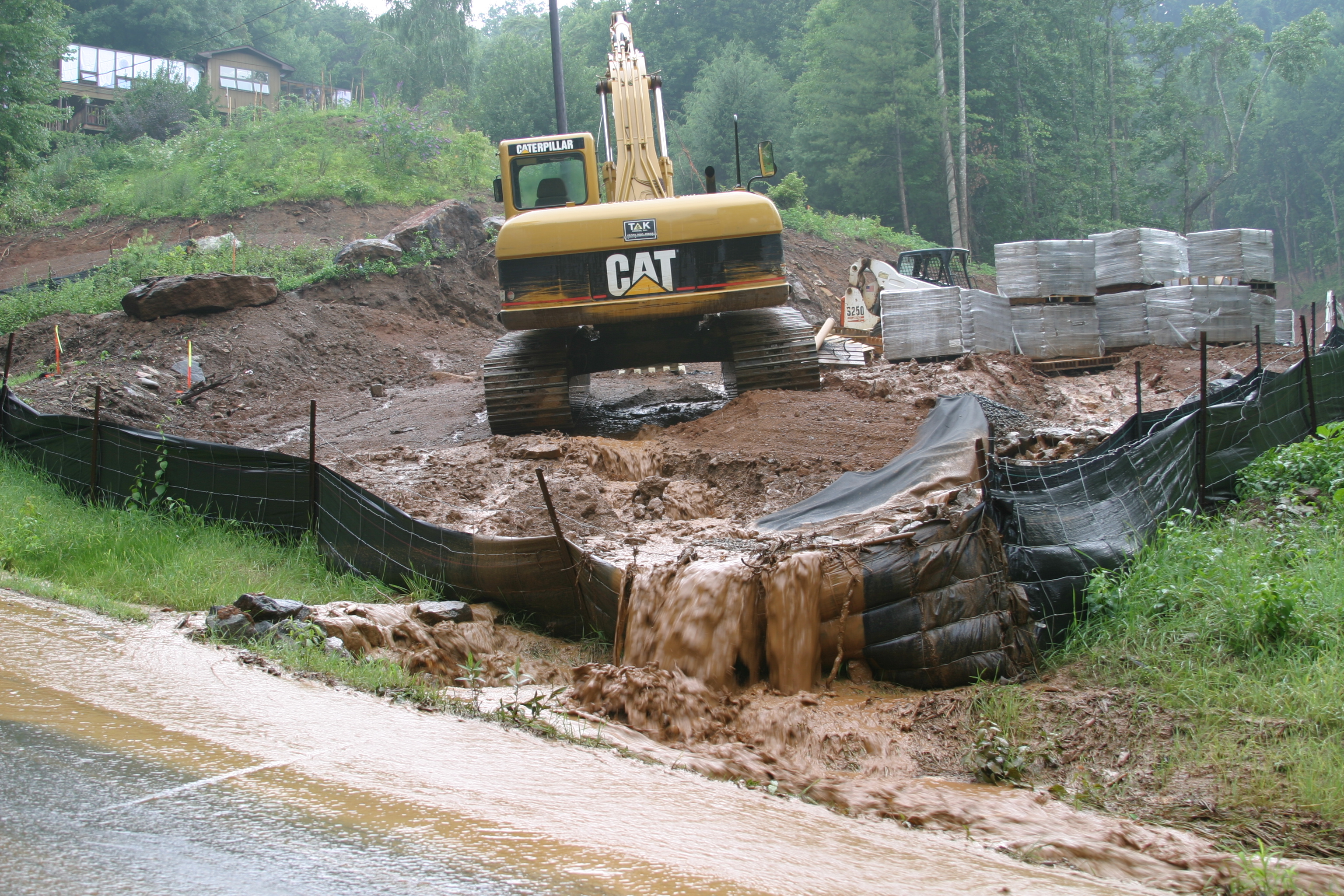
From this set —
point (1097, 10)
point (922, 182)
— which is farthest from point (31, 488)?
point (1097, 10)

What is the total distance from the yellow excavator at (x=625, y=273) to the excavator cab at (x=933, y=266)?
12.0 metres

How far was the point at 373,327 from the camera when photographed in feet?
61.9

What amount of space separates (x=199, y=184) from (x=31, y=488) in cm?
1856

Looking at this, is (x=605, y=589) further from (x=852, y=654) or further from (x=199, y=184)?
(x=199, y=184)

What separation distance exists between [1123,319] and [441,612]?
13.5m

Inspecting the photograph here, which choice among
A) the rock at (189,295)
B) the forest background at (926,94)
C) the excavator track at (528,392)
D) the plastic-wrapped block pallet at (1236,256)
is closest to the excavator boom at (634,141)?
the excavator track at (528,392)

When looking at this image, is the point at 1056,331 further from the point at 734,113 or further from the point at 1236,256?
the point at 734,113

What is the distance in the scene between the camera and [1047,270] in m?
15.8

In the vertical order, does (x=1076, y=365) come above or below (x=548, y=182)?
below

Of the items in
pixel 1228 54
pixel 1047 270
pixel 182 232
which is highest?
pixel 1228 54

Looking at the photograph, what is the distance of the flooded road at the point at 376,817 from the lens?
9.04ft

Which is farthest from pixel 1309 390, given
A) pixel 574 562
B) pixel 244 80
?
pixel 244 80

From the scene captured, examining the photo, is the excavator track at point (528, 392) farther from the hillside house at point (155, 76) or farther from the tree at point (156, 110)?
the hillside house at point (155, 76)

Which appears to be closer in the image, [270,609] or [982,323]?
[270,609]
